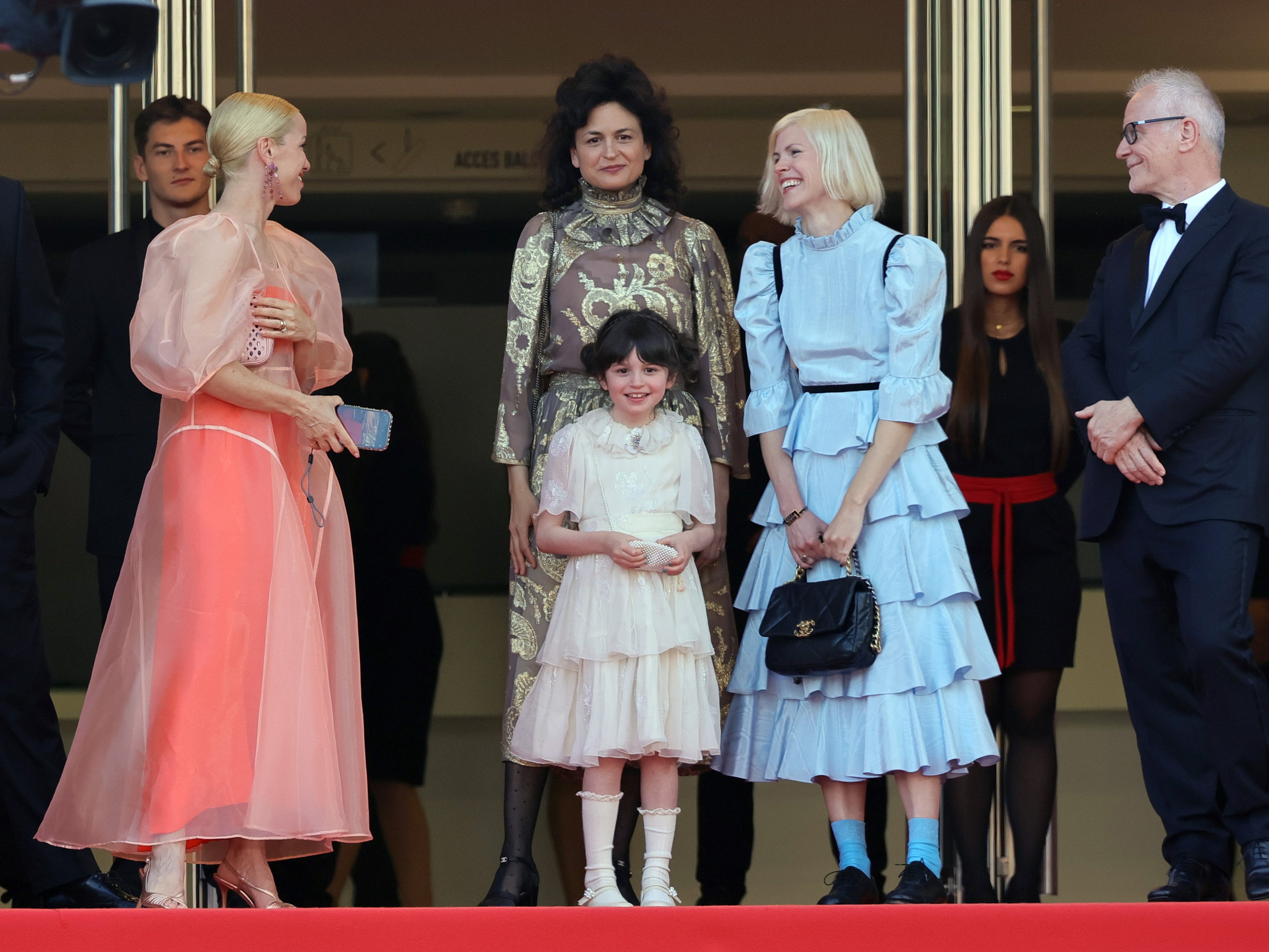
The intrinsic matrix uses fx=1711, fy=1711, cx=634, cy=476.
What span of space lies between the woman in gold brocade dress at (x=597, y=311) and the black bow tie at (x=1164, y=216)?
97 centimetres

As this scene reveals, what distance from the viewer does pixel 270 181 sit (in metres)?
3.49

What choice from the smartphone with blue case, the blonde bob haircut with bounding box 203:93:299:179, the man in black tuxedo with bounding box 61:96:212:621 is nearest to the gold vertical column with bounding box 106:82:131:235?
the man in black tuxedo with bounding box 61:96:212:621

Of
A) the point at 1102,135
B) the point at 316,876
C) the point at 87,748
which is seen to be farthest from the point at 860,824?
the point at 1102,135

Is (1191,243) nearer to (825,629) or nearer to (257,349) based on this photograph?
(825,629)

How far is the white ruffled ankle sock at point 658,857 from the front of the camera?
3465 mm

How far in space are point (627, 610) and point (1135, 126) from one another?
1.51 metres

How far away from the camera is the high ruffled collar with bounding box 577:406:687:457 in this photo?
145 inches

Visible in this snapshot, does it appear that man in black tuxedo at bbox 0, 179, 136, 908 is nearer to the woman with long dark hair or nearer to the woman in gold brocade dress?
the woman in gold brocade dress

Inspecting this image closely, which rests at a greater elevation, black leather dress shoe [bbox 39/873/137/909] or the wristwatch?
the wristwatch

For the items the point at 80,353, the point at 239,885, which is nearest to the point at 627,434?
the point at 239,885

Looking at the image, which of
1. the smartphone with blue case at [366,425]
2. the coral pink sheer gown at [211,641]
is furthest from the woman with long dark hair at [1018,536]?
the coral pink sheer gown at [211,641]

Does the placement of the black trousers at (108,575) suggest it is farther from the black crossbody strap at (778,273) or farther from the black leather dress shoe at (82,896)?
the black crossbody strap at (778,273)

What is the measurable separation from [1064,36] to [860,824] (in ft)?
8.19

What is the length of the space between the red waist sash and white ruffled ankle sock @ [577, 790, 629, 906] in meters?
1.18
